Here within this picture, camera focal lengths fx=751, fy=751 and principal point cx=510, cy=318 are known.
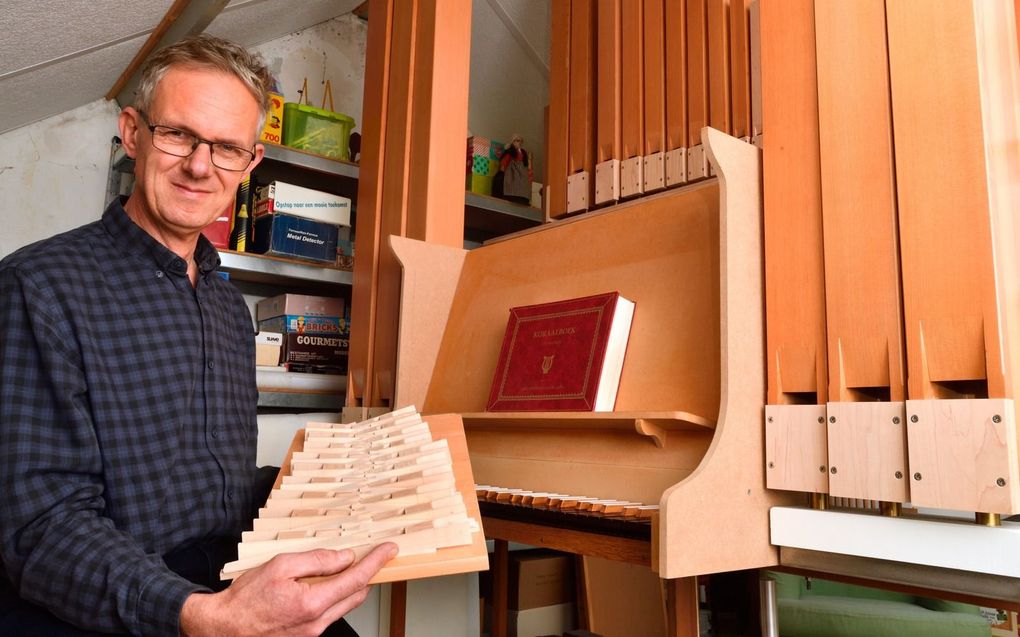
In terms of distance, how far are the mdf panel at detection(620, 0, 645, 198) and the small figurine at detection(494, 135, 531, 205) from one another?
1062 mm

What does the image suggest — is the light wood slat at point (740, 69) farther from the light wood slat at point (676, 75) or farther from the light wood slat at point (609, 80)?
the light wood slat at point (609, 80)

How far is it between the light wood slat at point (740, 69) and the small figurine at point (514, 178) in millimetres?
1435

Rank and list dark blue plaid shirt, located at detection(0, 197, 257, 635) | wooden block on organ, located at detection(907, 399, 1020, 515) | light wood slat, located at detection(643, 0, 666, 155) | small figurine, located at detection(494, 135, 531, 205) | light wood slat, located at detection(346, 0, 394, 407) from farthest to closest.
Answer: small figurine, located at detection(494, 135, 531, 205) → light wood slat, located at detection(346, 0, 394, 407) → light wood slat, located at detection(643, 0, 666, 155) → wooden block on organ, located at detection(907, 399, 1020, 515) → dark blue plaid shirt, located at detection(0, 197, 257, 635)

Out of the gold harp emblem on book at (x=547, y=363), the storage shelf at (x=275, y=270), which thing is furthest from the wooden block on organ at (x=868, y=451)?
the storage shelf at (x=275, y=270)

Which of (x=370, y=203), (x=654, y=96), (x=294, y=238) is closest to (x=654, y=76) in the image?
(x=654, y=96)

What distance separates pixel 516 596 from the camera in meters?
3.11

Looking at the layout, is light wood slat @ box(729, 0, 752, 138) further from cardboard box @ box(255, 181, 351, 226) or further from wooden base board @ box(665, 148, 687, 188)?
cardboard box @ box(255, 181, 351, 226)

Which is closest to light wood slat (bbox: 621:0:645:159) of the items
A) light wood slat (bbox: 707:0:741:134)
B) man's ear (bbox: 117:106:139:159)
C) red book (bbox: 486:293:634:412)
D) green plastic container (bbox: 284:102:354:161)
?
light wood slat (bbox: 707:0:741:134)

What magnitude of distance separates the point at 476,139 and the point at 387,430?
257 cm

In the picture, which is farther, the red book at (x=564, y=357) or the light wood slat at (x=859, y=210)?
the red book at (x=564, y=357)

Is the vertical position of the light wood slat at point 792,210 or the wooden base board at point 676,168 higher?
the wooden base board at point 676,168

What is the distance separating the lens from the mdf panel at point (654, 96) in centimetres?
256

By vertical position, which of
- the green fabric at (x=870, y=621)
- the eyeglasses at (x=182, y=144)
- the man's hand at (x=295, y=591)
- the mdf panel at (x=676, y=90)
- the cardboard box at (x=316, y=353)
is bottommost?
the green fabric at (x=870, y=621)

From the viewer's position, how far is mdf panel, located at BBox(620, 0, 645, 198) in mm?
2630
